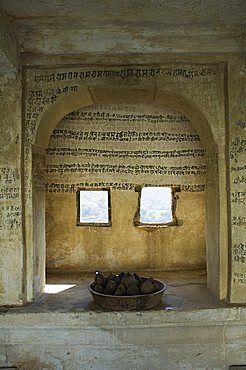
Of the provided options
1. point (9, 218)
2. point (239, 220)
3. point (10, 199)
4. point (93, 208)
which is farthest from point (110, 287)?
point (93, 208)

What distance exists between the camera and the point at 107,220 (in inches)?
231

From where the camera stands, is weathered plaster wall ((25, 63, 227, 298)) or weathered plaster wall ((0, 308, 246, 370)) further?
weathered plaster wall ((25, 63, 227, 298))

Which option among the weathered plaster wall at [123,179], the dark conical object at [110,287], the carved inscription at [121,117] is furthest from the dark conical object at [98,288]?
the carved inscription at [121,117]

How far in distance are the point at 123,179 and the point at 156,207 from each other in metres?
0.66

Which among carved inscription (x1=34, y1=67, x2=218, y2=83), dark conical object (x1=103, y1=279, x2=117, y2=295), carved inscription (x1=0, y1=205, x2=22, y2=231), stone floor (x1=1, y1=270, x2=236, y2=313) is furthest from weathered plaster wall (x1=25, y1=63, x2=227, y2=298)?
dark conical object (x1=103, y1=279, x2=117, y2=295)

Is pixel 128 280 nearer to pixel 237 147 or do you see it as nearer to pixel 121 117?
pixel 237 147

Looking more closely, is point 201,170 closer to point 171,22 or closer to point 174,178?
point 174,178

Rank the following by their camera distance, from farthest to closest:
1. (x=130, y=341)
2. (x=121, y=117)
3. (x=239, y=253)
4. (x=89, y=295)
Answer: (x=121, y=117)
(x=89, y=295)
(x=239, y=253)
(x=130, y=341)

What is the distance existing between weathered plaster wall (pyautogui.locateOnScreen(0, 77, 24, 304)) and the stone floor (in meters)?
0.26

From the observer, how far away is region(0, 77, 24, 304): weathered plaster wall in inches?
157

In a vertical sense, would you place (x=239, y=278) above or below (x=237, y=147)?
below

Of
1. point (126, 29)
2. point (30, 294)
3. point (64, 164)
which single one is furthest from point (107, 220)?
point (126, 29)

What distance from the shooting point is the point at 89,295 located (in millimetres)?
4469

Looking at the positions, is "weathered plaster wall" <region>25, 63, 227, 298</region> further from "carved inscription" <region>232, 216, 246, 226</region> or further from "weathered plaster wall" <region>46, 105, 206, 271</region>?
"weathered plaster wall" <region>46, 105, 206, 271</region>
